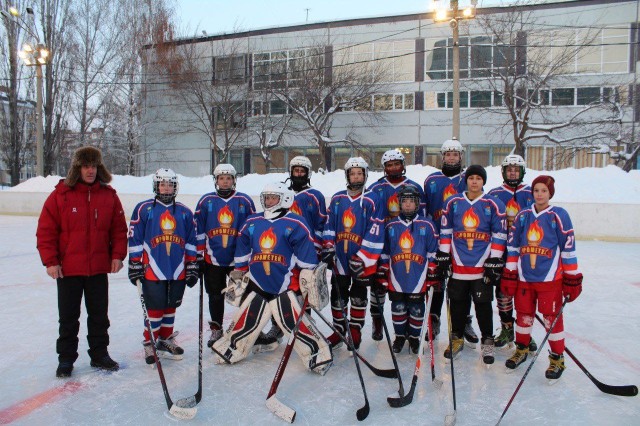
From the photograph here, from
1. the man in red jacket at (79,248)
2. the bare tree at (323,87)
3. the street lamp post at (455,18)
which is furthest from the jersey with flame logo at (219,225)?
the bare tree at (323,87)

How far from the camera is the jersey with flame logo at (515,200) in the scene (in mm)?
3408

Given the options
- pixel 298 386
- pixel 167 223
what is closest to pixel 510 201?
pixel 298 386

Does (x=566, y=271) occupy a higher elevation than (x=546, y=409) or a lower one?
higher

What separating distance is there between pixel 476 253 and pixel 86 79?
1962cm

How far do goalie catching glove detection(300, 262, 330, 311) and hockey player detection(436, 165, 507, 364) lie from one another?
2.56 ft

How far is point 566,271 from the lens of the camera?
285cm

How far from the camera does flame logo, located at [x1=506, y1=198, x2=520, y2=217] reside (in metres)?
3.41

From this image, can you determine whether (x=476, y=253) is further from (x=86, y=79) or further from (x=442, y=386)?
(x=86, y=79)

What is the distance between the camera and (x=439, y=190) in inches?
145

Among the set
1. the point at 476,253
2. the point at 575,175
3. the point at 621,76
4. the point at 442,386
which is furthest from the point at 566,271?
the point at 621,76

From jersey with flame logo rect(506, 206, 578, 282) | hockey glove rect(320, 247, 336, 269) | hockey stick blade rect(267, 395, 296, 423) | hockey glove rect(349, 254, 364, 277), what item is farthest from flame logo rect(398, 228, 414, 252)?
hockey stick blade rect(267, 395, 296, 423)

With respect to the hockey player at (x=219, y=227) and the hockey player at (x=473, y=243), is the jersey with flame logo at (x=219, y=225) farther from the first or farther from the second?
the hockey player at (x=473, y=243)

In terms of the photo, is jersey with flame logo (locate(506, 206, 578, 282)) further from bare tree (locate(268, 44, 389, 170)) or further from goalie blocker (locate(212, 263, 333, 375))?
bare tree (locate(268, 44, 389, 170))

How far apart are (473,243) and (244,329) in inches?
60.8
